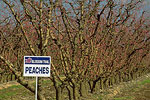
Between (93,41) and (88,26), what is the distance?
1365 mm

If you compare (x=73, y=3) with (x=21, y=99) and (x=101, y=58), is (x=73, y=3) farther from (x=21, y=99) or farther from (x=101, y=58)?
(x=21, y=99)

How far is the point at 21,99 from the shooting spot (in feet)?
48.2

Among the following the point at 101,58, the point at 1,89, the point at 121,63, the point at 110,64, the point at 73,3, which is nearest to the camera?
the point at 73,3

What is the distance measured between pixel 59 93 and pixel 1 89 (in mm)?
12101

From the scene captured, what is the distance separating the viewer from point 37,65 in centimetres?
704

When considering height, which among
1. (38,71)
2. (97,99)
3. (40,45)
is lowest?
(97,99)

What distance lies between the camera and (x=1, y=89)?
2031 cm

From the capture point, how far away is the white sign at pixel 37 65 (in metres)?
6.99

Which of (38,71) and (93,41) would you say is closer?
(38,71)

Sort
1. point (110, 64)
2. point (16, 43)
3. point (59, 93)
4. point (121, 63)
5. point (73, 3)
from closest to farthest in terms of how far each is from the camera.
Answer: point (59, 93) → point (73, 3) → point (110, 64) → point (121, 63) → point (16, 43)

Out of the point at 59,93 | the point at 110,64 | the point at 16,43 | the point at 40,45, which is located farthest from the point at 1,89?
the point at 40,45

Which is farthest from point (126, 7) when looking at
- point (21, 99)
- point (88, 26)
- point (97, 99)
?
point (21, 99)

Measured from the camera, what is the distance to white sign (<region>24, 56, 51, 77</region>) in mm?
6988

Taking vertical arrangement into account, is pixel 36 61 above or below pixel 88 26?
below
